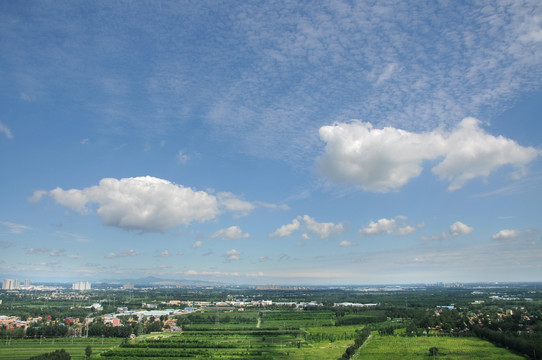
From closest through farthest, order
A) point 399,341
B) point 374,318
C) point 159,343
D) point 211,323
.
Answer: point 159,343
point 399,341
point 211,323
point 374,318

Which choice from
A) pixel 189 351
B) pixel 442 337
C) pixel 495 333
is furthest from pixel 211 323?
pixel 495 333

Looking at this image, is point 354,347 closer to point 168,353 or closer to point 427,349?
point 427,349

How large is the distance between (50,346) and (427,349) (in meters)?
35.0

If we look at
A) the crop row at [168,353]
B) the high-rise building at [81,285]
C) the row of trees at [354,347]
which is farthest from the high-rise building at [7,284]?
the row of trees at [354,347]

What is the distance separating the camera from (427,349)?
1321 inches

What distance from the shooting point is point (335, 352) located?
32.6 m

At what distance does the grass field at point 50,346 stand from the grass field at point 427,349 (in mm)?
24311

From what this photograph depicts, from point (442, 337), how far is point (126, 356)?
1285 inches

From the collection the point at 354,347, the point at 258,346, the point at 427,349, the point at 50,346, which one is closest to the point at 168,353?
the point at 258,346

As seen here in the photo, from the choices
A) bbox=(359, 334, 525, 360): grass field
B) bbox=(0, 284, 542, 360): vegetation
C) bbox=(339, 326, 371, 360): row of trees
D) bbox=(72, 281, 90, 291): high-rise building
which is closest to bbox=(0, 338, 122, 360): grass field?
bbox=(0, 284, 542, 360): vegetation

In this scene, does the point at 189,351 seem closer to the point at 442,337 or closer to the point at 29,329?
the point at 29,329

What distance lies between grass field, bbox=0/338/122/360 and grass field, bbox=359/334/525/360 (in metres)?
24.3

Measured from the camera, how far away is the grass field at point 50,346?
1192 inches

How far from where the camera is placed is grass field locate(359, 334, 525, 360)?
99.4ft
